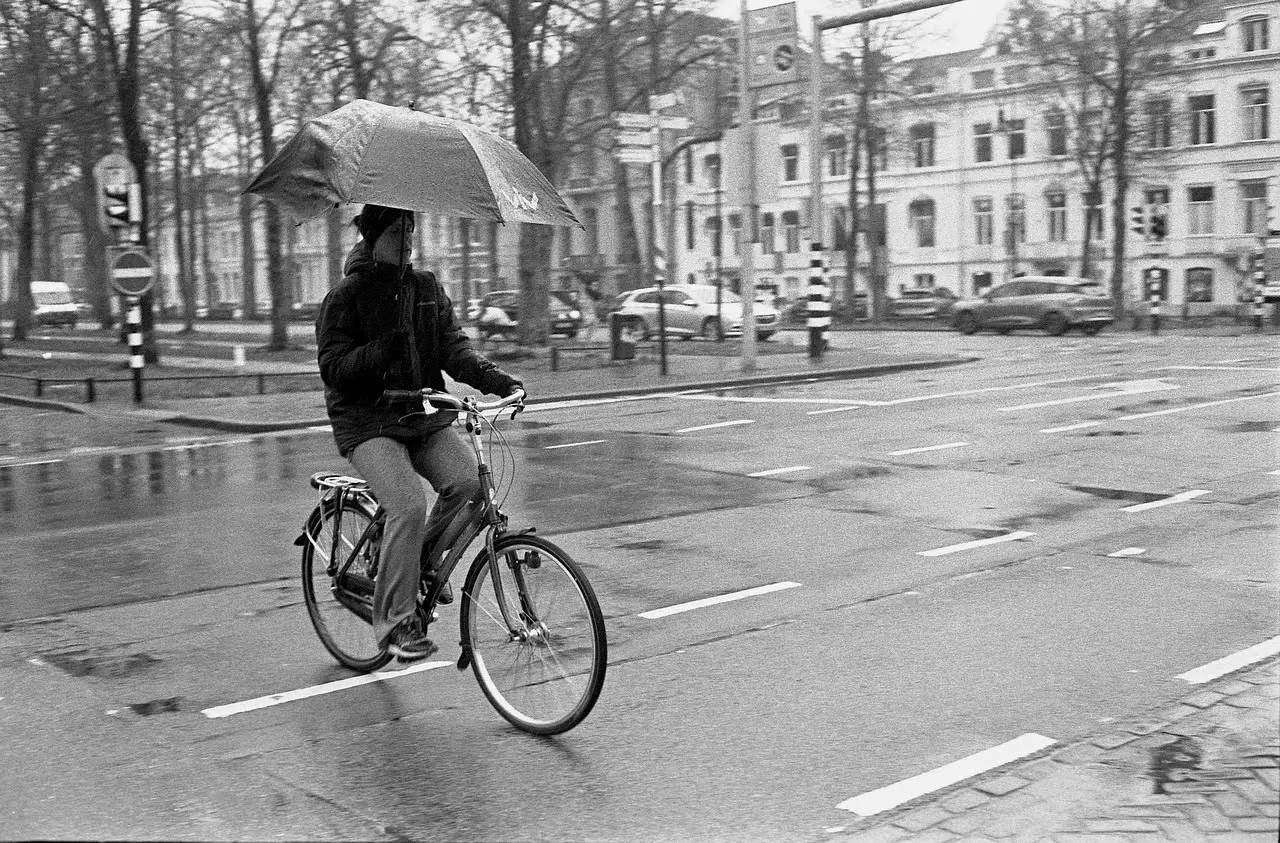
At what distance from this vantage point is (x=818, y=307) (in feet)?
86.4

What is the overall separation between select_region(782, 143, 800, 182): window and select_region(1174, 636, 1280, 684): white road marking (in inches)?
2762

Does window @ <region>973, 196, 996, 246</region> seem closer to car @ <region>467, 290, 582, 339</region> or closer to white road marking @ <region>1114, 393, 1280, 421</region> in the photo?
car @ <region>467, 290, 582, 339</region>

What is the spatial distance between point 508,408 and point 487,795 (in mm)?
1540

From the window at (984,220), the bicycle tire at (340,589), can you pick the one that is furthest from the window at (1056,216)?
the bicycle tire at (340,589)

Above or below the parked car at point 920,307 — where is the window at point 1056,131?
above

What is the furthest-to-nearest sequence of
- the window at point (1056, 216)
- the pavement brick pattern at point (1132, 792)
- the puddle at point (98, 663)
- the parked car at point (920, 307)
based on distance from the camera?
the window at point (1056, 216) < the parked car at point (920, 307) < the puddle at point (98, 663) < the pavement brick pattern at point (1132, 792)

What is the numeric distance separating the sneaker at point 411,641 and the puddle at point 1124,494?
618 centimetres

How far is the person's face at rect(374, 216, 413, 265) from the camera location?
5199 mm

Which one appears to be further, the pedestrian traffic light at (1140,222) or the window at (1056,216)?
the window at (1056,216)

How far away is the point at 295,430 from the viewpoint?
17141 mm

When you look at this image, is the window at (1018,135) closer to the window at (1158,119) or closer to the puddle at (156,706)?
the window at (1158,119)

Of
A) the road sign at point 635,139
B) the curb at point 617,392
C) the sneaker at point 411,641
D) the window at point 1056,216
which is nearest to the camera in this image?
the sneaker at point 411,641

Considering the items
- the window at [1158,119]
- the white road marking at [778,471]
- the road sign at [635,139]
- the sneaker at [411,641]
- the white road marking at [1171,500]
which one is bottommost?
the white road marking at [1171,500]

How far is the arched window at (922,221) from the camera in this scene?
70562 mm
